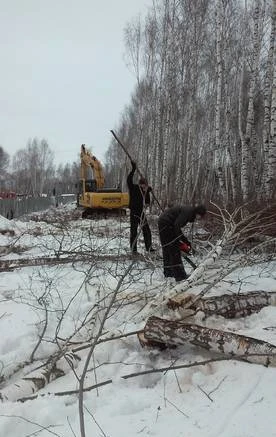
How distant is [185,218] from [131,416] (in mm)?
3219

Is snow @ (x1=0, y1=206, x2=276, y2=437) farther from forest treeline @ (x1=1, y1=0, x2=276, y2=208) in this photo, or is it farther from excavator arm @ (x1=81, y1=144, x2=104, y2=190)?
excavator arm @ (x1=81, y1=144, x2=104, y2=190)

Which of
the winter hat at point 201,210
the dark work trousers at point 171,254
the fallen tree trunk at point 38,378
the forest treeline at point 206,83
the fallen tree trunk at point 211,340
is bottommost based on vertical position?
the fallen tree trunk at point 38,378

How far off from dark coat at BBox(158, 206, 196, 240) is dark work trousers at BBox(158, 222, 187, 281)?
45 mm

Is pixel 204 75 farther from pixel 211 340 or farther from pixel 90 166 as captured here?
pixel 211 340

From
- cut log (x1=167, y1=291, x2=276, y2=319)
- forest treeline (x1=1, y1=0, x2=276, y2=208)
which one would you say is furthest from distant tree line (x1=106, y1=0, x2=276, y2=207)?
cut log (x1=167, y1=291, x2=276, y2=319)

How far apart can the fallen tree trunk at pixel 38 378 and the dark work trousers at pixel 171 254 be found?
2.28 meters

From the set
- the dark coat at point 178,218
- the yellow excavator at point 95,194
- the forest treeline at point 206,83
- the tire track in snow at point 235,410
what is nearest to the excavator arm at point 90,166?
the yellow excavator at point 95,194

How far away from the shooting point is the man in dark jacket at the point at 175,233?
19.0 feet

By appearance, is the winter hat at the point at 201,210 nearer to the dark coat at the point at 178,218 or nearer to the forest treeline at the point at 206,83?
the dark coat at the point at 178,218

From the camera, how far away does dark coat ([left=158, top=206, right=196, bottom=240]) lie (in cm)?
585

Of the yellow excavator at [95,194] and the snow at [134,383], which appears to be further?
the yellow excavator at [95,194]

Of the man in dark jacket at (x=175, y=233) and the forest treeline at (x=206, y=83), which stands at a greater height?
the forest treeline at (x=206, y=83)

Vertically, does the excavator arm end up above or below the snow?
above

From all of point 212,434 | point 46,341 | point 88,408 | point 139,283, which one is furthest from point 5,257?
point 212,434
